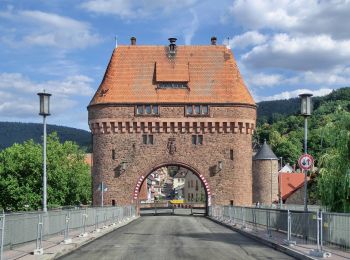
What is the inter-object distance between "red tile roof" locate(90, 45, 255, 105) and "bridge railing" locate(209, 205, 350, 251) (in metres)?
27.6

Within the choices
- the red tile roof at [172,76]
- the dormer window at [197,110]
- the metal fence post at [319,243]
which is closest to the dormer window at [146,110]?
the red tile roof at [172,76]

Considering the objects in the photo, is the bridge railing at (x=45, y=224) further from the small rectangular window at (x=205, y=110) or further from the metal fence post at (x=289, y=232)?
the small rectangular window at (x=205, y=110)

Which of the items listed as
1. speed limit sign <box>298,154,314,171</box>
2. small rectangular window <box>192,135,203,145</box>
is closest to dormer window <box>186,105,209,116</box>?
small rectangular window <box>192,135,203,145</box>

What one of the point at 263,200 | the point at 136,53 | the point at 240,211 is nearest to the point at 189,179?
the point at 263,200

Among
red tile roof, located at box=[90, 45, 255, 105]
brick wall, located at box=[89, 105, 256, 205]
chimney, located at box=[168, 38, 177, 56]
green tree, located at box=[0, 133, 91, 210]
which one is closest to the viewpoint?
brick wall, located at box=[89, 105, 256, 205]

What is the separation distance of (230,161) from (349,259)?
142 feet

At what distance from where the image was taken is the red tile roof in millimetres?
60125

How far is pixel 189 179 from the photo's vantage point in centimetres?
14900

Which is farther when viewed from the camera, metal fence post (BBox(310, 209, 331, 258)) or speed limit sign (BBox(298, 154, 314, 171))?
speed limit sign (BBox(298, 154, 314, 171))

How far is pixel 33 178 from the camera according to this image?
72250 mm

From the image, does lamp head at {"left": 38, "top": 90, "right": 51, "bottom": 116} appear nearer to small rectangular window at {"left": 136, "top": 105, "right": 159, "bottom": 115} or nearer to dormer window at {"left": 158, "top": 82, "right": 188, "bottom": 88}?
small rectangular window at {"left": 136, "top": 105, "right": 159, "bottom": 115}

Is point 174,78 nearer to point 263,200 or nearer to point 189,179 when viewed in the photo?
point 263,200

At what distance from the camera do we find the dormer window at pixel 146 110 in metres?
59.8

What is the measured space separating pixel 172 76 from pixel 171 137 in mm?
6366
